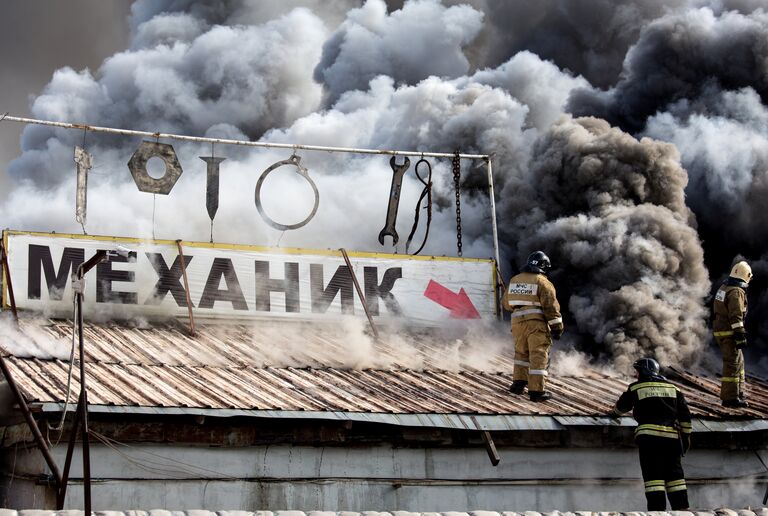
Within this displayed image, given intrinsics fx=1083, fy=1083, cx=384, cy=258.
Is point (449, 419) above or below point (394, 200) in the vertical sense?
below

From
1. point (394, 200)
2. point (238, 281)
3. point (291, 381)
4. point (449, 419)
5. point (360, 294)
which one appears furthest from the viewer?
point (394, 200)

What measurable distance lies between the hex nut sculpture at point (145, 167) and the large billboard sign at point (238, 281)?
4.38ft

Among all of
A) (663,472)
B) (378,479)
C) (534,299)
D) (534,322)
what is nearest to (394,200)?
(534,299)

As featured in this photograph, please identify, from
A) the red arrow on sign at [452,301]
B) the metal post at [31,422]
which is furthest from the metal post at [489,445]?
the red arrow on sign at [452,301]

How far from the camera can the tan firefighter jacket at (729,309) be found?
1341 centimetres

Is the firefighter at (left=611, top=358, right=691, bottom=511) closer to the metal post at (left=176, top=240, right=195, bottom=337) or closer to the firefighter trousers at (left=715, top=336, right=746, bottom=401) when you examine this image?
the firefighter trousers at (left=715, top=336, right=746, bottom=401)

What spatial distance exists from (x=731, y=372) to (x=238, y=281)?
7157 mm

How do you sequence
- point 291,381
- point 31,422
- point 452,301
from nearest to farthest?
1. point 31,422
2. point 291,381
3. point 452,301

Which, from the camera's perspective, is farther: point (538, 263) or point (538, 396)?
point (538, 263)

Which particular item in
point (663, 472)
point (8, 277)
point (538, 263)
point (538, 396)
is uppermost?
point (8, 277)

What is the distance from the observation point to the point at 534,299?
13328 mm

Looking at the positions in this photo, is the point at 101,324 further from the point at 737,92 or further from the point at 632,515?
the point at 737,92

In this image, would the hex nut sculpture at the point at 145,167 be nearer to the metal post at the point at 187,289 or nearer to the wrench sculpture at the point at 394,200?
the metal post at the point at 187,289

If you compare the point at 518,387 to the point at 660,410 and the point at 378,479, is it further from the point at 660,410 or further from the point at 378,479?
Answer: the point at 660,410
